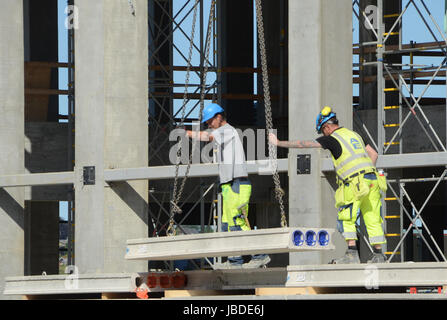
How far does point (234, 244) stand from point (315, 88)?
461cm

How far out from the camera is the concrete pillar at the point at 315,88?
1566 cm

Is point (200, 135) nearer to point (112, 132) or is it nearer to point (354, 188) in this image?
point (354, 188)

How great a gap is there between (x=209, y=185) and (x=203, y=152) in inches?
32.6

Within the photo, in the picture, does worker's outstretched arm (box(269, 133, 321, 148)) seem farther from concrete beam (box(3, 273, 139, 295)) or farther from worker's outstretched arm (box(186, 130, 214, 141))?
concrete beam (box(3, 273, 139, 295))

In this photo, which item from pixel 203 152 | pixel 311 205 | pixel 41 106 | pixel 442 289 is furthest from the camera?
pixel 41 106

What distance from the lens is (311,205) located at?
51.3ft

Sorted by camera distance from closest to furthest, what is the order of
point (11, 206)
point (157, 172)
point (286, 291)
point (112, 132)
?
point (286, 291) < point (157, 172) < point (112, 132) < point (11, 206)

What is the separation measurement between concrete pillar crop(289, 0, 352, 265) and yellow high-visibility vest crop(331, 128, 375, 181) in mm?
3757

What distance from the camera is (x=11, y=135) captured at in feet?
66.3

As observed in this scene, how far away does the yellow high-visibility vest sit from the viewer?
11773 mm

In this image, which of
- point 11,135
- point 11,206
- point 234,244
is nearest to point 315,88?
point 234,244

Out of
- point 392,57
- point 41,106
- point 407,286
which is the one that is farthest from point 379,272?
point 41,106
